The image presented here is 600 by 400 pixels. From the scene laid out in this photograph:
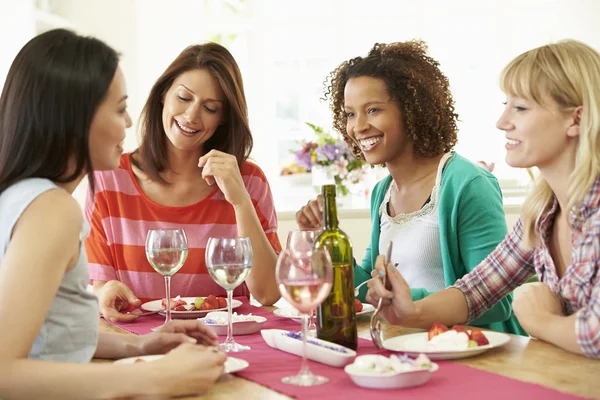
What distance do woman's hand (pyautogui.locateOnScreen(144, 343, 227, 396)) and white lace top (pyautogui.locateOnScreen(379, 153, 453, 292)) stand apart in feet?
4.45

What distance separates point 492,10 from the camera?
5.32m

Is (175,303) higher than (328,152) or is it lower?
lower

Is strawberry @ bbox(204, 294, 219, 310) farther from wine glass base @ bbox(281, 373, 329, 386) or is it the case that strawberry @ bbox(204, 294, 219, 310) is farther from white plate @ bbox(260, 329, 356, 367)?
wine glass base @ bbox(281, 373, 329, 386)

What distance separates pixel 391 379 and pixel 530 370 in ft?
0.91

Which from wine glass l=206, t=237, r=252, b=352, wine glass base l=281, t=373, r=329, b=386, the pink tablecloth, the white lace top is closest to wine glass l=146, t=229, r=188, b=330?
wine glass l=206, t=237, r=252, b=352

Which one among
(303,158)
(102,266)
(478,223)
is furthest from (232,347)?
(303,158)

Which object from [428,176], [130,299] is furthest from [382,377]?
[428,176]

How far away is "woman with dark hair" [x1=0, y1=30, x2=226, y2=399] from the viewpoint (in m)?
1.10

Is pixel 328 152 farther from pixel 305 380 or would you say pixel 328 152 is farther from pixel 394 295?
pixel 305 380

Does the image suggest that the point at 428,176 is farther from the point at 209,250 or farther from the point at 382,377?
the point at 382,377

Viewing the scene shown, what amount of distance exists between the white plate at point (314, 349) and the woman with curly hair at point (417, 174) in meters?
0.75

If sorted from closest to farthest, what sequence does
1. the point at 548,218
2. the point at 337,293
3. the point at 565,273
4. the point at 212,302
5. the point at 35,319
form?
the point at 35,319
the point at 337,293
the point at 565,273
the point at 548,218
the point at 212,302

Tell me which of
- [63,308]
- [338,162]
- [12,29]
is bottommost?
[63,308]

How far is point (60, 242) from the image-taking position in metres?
1.14
